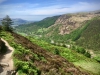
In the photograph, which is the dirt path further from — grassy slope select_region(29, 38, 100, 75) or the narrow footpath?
grassy slope select_region(29, 38, 100, 75)

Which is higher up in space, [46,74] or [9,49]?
[9,49]

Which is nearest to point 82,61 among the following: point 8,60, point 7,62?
point 8,60

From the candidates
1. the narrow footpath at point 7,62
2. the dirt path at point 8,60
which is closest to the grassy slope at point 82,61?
the dirt path at point 8,60

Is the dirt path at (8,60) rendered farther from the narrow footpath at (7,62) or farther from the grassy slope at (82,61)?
the grassy slope at (82,61)

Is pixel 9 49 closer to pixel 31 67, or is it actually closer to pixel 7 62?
pixel 7 62

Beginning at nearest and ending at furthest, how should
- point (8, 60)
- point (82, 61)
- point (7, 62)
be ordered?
point (7, 62) → point (8, 60) → point (82, 61)

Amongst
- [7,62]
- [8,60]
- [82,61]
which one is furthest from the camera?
[82,61]

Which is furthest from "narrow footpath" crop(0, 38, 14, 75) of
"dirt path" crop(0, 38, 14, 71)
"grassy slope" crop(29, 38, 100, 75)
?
"grassy slope" crop(29, 38, 100, 75)

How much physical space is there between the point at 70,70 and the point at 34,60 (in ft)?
31.1

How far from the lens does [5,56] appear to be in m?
33.9

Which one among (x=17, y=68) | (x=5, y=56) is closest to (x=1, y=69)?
(x=17, y=68)

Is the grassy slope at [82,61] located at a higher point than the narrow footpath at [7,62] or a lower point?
lower

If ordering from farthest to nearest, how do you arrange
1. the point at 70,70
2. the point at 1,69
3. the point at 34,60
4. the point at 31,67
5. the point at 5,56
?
the point at 70,70, the point at 34,60, the point at 5,56, the point at 31,67, the point at 1,69

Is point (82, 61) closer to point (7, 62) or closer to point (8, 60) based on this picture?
point (8, 60)
